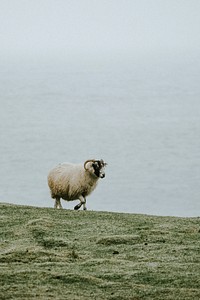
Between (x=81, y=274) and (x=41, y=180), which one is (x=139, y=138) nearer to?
(x=41, y=180)

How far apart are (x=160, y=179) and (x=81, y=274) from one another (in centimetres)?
10871

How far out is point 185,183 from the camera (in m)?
114

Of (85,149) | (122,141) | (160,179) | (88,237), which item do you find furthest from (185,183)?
(88,237)

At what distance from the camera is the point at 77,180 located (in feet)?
71.5

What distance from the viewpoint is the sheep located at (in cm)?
2181

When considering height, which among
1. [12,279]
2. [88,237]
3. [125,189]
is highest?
[125,189]

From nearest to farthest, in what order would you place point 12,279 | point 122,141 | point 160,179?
A: point 12,279 → point 160,179 → point 122,141

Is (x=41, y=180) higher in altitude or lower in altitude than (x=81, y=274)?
higher

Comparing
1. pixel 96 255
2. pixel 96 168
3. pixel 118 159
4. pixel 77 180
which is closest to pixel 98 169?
pixel 96 168

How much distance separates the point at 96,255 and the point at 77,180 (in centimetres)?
738

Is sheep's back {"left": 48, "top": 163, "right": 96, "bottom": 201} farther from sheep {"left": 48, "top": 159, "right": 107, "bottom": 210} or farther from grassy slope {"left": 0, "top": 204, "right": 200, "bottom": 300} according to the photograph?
grassy slope {"left": 0, "top": 204, "right": 200, "bottom": 300}

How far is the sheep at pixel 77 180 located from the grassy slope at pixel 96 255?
2.07m

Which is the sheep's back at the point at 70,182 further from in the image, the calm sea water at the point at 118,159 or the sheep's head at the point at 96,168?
A: the calm sea water at the point at 118,159

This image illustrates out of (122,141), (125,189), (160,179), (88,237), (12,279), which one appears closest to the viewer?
(12,279)
